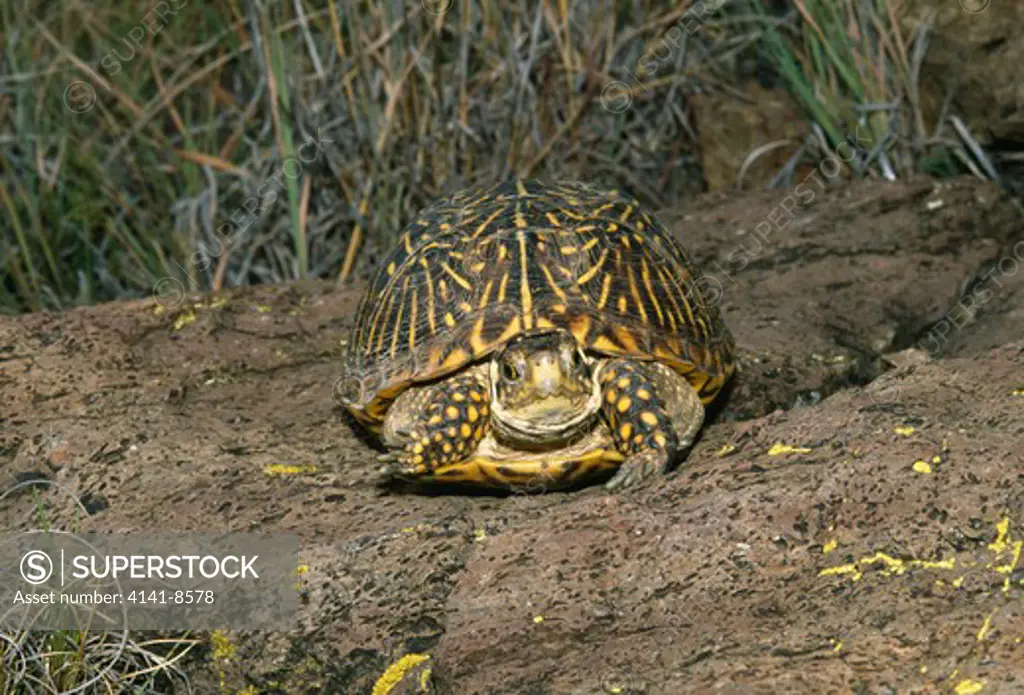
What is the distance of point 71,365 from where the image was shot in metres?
4.73

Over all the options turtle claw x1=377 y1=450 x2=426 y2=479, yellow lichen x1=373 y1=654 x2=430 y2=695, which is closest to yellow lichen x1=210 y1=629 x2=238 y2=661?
yellow lichen x1=373 y1=654 x2=430 y2=695

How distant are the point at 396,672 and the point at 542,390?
856mm

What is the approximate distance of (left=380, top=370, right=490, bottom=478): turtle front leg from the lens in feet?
12.5

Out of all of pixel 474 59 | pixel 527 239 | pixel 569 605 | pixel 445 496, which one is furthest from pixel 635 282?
pixel 474 59

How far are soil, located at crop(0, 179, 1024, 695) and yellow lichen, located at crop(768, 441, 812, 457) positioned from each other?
13 millimetres

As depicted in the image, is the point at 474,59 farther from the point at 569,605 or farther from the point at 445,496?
the point at 569,605

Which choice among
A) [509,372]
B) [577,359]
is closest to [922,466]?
[577,359]

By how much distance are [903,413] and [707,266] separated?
2002 mm

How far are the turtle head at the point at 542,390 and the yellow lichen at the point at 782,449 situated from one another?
49 centimetres

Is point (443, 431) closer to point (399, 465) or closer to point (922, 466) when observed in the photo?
point (399, 465)

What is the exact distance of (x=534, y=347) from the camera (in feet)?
12.1

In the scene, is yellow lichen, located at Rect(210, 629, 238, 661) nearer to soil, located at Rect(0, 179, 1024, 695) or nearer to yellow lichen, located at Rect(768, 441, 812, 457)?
soil, located at Rect(0, 179, 1024, 695)

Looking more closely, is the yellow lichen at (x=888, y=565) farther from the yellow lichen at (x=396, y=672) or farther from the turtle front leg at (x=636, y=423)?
the yellow lichen at (x=396, y=672)

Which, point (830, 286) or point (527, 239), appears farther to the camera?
point (830, 286)
